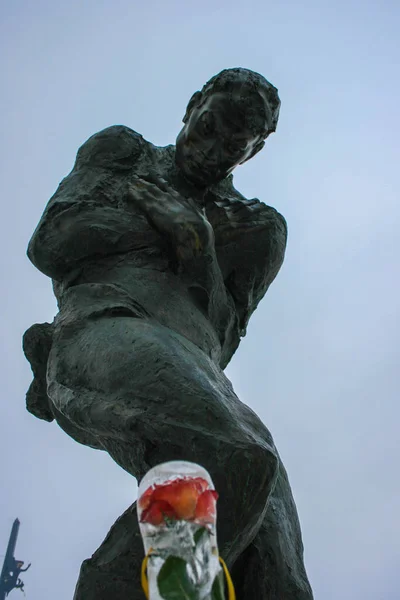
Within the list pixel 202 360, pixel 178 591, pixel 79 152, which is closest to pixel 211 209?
pixel 79 152

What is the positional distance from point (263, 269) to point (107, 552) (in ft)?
5.59

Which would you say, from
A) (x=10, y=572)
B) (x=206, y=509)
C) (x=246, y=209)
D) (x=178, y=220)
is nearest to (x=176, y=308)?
(x=178, y=220)

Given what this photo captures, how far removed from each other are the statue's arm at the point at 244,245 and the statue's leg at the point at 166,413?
98 centimetres

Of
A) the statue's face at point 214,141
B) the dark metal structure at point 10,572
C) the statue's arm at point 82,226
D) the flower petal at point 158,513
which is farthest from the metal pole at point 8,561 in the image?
the flower petal at point 158,513

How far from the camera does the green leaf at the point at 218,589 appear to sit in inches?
66.5

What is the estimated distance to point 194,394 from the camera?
246 centimetres

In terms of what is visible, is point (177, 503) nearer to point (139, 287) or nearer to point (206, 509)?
point (206, 509)

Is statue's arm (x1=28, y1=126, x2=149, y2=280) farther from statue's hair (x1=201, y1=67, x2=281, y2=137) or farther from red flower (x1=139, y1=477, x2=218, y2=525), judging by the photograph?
red flower (x1=139, y1=477, x2=218, y2=525)

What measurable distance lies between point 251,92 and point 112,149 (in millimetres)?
729

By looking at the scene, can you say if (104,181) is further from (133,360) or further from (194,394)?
(194,394)

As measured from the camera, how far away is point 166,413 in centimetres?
243

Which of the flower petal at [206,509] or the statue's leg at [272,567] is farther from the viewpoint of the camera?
the statue's leg at [272,567]

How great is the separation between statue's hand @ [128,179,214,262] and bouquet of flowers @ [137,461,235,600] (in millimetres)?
1646

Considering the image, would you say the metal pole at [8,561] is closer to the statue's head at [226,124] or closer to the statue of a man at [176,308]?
the statue of a man at [176,308]
